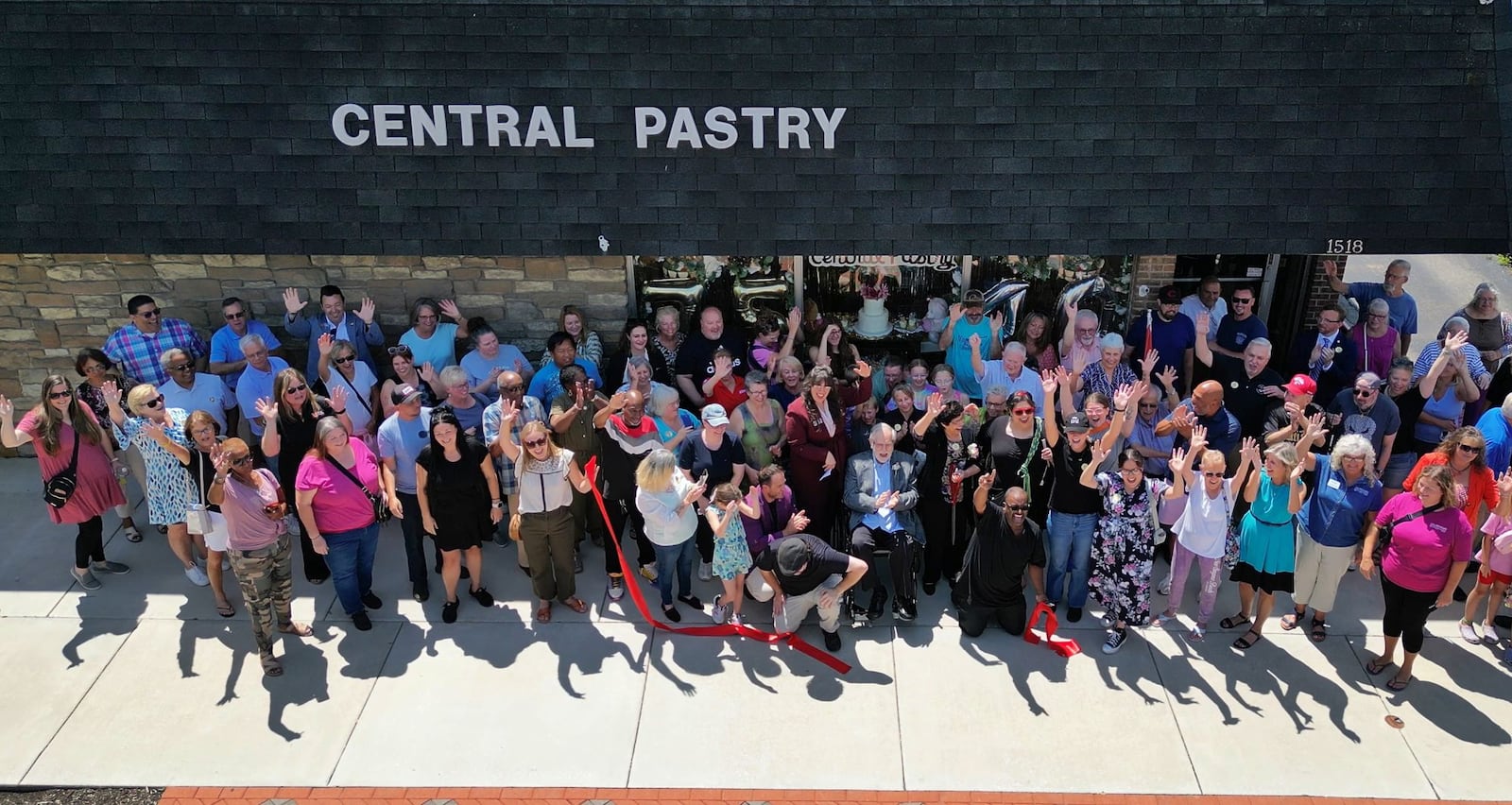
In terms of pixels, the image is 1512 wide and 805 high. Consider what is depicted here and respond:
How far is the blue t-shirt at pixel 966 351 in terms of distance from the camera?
834 centimetres

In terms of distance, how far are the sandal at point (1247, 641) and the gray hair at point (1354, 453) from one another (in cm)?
116

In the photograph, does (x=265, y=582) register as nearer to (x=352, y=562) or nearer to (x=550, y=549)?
(x=352, y=562)

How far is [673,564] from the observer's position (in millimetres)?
7090

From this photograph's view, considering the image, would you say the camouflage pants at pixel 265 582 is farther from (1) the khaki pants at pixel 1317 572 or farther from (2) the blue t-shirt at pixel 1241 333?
(2) the blue t-shirt at pixel 1241 333

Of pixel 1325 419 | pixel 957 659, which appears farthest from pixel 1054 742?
pixel 1325 419

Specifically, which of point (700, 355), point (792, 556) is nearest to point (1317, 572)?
point (792, 556)

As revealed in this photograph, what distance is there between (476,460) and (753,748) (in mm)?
2458

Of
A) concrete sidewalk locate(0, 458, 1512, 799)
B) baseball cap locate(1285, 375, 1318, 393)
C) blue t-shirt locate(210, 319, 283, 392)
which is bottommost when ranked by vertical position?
concrete sidewalk locate(0, 458, 1512, 799)

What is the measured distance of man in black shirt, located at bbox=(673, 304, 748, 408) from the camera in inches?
330

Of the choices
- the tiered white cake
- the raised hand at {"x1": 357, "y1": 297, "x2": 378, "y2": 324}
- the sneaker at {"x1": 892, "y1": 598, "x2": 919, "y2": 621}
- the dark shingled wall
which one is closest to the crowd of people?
the sneaker at {"x1": 892, "y1": 598, "x2": 919, "y2": 621}

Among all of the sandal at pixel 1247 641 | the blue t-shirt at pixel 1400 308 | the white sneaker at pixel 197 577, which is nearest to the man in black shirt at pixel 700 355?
the white sneaker at pixel 197 577

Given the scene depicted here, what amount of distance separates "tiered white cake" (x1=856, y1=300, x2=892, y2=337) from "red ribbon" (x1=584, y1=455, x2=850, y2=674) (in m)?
2.96

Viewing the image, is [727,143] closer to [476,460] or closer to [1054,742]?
[476,460]

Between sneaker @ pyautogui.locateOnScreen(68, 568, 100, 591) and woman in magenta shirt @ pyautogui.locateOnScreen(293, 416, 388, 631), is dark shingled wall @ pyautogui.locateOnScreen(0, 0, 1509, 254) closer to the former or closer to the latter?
woman in magenta shirt @ pyautogui.locateOnScreen(293, 416, 388, 631)
